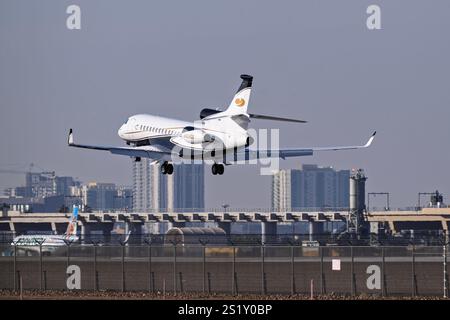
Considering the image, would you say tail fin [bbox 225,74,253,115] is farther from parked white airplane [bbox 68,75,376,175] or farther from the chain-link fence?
the chain-link fence

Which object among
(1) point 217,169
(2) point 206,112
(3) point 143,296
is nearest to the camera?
(3) point 143,296

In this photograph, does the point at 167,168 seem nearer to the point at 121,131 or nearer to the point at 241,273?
the point at 121,131

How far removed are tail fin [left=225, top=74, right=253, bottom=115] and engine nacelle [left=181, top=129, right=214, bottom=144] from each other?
2708 mm

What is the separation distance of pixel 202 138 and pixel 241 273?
2311 centimetres

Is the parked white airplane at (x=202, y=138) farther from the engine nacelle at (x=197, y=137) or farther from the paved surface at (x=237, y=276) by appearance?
the paved surface at (x=237, y=276)

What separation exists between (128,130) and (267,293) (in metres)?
39.2

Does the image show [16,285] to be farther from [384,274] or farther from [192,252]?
[384,274]

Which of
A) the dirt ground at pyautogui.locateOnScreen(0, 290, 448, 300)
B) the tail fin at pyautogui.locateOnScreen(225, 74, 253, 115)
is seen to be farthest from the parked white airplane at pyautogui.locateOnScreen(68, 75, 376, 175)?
the dirt ground at pyautogui.locateOnScreen(0, 290, 448, 300)

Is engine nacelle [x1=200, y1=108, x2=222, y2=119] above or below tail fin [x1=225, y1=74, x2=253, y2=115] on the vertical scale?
below

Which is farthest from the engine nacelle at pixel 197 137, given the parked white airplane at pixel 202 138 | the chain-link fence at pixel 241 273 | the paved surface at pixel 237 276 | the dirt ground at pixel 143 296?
the dirt ground at pixel 143 296

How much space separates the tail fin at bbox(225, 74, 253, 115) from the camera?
345ft

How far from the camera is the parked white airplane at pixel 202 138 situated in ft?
343

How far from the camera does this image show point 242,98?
348 ft

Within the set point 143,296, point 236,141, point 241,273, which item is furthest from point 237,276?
point 236,141
